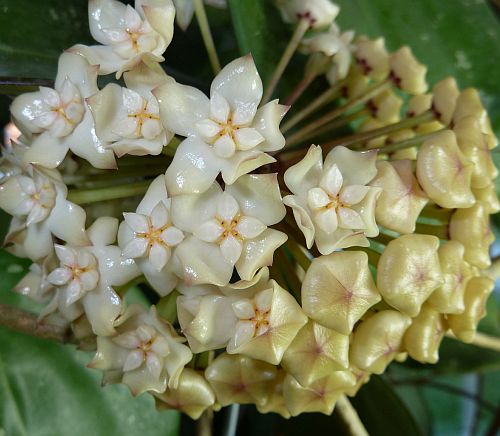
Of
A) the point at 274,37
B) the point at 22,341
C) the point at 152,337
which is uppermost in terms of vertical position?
the point at 274,37

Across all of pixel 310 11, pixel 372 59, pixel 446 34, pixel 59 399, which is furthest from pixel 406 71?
pixel 59 399

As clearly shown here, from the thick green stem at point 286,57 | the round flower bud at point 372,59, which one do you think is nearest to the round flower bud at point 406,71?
the round flower bud at point 372,59

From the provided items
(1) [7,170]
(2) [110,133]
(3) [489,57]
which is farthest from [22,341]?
(3) [489,57]

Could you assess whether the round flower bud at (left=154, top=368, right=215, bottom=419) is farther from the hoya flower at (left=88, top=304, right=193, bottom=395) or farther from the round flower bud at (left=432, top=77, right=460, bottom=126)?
the round flower bud at (left=432, top=77, right=460, bottom=126)

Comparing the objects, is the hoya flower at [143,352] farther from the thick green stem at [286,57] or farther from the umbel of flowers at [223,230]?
the thick green stem at [286,57]

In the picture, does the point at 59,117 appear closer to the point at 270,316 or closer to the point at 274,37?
the point at 270,316

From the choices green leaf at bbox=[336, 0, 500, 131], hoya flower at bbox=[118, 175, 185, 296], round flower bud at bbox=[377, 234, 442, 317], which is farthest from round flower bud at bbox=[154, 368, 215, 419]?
green leaf at bbox=[336, 0, 500, 131]
